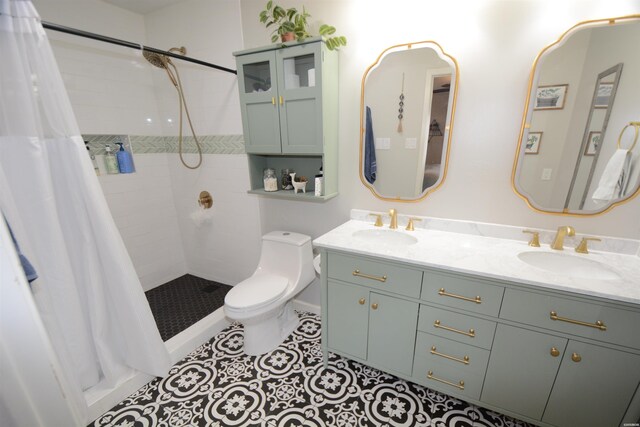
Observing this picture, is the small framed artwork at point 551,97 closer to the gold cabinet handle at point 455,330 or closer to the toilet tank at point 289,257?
the gold cabinet handle at point 455,330

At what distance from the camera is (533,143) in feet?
4.38

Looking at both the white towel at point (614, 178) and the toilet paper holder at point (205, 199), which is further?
the toilet paper holder at point (205, 199)

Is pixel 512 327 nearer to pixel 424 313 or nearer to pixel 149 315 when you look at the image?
pixel 424 313

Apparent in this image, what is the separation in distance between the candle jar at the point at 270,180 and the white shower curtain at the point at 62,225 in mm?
913

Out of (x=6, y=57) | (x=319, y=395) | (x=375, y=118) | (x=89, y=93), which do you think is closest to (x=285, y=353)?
(x=319, y=395)

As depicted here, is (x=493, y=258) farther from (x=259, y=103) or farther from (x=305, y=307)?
(x=259, y=103)

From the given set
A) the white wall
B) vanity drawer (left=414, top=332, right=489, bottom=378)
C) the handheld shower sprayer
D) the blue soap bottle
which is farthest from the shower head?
vanity drawer (left=414, top=332, right=489, bottom=378)

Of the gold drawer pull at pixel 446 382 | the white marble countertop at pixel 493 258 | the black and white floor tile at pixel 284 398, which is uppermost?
the white marble countertop at pixel 493 258

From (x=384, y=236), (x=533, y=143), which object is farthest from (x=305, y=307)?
(x=533, y=143)

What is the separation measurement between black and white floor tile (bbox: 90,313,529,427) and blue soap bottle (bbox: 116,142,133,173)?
1.63 metres

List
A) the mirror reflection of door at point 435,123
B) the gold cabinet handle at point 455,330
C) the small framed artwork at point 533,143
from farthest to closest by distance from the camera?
the mirror reflection of door at point 435,123 < the small framed artwork at point 533,143 < the gold cabinet handle at point 455,330

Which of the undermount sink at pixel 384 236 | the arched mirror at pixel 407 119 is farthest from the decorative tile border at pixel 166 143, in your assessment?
the undermount sink at pixel 384 236

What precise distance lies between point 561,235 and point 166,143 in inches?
119

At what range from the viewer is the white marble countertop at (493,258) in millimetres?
1013
